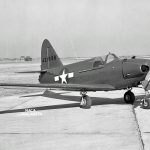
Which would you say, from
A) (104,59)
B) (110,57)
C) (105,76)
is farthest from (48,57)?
(105,76)

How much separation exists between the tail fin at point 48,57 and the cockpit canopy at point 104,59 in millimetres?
3937

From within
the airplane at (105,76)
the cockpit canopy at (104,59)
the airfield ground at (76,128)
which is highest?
the cockpit canopy at (104,59)

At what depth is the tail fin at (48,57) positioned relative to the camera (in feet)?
54.2

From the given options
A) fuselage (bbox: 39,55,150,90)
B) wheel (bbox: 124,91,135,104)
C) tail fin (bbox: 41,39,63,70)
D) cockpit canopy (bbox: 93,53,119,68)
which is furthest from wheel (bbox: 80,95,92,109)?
tail fin (bbox: 41,39,63,70)

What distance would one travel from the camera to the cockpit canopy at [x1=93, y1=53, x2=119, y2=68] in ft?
41.1

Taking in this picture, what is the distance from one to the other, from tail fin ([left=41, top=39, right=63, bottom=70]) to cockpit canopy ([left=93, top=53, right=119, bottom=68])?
394 cm

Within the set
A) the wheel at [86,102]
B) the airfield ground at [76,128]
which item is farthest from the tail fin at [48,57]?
the wheel at [86,102]

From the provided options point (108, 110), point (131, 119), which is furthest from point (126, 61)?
point (131, 119)

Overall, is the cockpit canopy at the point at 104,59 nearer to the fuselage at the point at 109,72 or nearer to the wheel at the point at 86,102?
the fuselage at the point at 109,72

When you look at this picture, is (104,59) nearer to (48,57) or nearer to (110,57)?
(110,57)

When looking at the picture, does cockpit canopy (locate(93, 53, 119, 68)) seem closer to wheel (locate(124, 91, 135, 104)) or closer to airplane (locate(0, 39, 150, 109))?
airplane (locate(0, 39, 150, 109))

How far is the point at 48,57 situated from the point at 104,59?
495 centimetres

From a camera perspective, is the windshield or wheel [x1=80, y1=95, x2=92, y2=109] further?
the windshield

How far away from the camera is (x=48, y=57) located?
1681 centimetres
